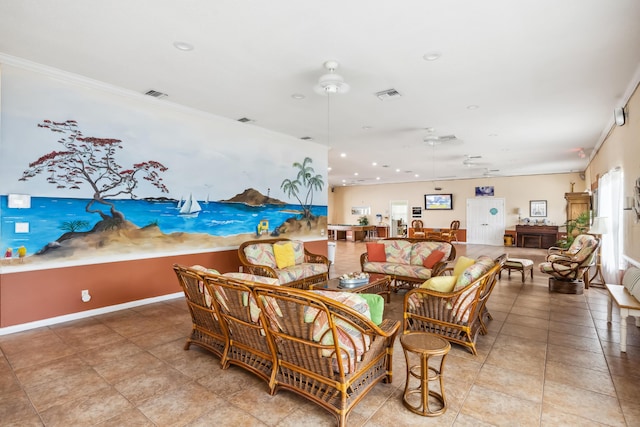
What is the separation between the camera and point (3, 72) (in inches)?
137

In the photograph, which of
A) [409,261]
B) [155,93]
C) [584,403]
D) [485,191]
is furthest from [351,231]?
[584,403]

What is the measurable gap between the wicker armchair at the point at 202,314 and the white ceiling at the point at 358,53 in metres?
2.18

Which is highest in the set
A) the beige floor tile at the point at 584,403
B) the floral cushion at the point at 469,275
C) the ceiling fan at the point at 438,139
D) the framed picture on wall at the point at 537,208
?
the ceiling fan at the point at 438,139

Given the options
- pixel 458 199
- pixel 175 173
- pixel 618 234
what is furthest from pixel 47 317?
pixel 458 199

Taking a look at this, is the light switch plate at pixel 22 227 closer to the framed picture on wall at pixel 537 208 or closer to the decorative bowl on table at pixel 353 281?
the decorative bowl on table at pixel 353 281

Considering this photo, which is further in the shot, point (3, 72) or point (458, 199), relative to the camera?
point (458, 199)

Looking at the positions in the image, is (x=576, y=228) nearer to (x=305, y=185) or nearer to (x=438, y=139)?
(x=438, y=139)

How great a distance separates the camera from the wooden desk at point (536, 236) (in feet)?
38.3

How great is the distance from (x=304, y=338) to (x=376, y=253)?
152 inches

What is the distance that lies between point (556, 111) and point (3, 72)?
23.8 ft

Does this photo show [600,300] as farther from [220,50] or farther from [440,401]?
[220,50]

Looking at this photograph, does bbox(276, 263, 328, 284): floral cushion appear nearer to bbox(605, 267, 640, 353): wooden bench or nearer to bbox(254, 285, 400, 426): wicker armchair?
bbox(254, 285, 400, 426): wicker armchair

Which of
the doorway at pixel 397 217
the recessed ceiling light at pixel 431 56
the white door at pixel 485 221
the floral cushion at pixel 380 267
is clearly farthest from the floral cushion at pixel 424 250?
the doorway at pixel 397 217

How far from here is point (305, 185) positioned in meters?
7.05
